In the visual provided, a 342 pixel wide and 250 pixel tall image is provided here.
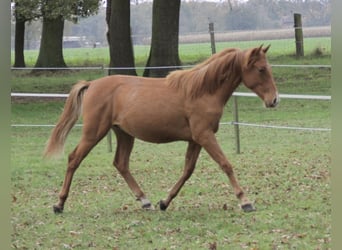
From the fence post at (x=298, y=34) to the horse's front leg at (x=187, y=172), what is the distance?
1314cm

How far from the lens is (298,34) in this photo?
62.5 ft

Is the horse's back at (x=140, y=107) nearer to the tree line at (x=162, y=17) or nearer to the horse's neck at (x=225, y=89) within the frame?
the horse's neck at (x=225, y=89)

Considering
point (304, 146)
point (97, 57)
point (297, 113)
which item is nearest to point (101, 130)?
point (304, 146)

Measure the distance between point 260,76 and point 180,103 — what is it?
0.72m

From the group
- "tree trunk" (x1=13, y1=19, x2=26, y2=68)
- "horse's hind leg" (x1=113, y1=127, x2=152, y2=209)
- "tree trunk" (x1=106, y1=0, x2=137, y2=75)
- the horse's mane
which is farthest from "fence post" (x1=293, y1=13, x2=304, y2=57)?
the horse's mane

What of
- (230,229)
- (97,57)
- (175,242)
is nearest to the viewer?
(175,242)

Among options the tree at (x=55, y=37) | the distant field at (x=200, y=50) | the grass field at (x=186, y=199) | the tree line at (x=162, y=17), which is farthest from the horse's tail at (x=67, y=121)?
the tree at (x=55, y=37)

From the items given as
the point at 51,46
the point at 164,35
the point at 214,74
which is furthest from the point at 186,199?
the point at 51,46

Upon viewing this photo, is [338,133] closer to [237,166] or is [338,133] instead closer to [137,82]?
[137,82]

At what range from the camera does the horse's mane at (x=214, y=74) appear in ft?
19.4

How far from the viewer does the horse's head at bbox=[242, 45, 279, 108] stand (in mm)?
5855

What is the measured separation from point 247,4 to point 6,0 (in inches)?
866

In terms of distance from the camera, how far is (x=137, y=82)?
20.6ft

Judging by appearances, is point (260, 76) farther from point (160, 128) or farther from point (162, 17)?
point (162, 17)
